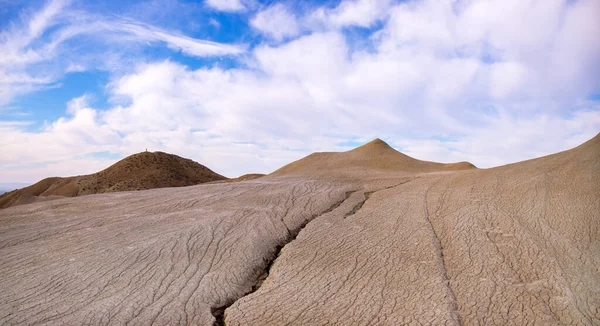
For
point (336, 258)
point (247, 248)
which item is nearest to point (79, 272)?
point (247, 248)

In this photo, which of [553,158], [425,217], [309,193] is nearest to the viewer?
A: [425,217]

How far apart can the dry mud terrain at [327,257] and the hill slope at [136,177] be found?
1857 cm

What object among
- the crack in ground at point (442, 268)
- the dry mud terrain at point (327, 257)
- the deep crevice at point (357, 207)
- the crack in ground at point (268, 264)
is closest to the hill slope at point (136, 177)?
the dry mud terrain at point (327, 257)

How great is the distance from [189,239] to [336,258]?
2.94 m

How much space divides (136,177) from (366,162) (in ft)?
61.2

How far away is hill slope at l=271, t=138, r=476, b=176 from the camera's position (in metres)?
19.0

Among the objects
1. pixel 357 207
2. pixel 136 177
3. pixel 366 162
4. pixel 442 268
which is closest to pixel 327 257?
pixel 442 268

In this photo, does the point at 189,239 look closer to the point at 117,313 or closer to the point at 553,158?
the point at 117,313

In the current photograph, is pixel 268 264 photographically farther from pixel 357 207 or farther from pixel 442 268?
pixel 357 207

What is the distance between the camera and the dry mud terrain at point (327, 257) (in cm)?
593

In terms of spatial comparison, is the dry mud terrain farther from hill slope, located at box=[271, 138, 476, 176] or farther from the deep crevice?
hill slope, located at box=[271, 138, 476, 176]

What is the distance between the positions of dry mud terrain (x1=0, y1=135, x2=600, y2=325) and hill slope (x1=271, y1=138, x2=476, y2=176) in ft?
22.3

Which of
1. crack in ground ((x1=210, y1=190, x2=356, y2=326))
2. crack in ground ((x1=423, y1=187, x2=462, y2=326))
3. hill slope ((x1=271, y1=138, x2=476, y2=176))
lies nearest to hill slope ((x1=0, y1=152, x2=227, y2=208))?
hill slope ((x1=271, y1=138, x2=476, y2=176))

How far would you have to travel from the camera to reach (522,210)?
8828mm
